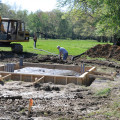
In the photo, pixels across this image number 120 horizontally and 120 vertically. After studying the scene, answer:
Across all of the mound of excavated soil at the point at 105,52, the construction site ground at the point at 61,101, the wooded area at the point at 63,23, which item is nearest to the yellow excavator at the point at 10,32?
the mound of excavated soil at the point at 105,52

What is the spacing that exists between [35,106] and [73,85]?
3.03m

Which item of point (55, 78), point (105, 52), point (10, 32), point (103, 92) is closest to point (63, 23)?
point (10, 32)

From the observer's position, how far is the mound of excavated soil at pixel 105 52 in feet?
61.2

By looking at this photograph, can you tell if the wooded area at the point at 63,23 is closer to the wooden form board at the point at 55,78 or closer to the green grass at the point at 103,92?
the wooden form board at the point at 55,78

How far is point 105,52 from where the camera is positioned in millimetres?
19156

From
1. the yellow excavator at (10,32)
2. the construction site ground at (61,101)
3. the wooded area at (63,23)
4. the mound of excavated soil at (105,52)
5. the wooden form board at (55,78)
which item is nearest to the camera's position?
the construction site ground at (61,101)

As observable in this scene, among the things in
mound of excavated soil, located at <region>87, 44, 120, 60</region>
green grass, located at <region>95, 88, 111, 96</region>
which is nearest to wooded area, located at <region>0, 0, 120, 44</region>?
mound of excavated soil, located at <region>87, 44, 120, 60</region>

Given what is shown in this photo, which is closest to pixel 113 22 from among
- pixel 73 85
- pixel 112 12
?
pixel 112 12

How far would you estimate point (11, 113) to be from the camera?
18.3ft

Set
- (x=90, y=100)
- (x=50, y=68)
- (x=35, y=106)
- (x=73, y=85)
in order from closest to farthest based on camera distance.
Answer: (x=35, y=106)
(x=90, y=100)
(x=73, y=85)
(x=50, y=68)

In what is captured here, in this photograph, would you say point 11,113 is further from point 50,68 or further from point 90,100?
point 50,68

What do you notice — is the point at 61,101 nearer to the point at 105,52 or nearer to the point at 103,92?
the point at 103,92

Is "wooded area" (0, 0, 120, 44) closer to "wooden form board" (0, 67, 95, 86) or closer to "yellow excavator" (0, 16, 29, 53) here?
"yellow excavator" (0, 16, 29, 53)

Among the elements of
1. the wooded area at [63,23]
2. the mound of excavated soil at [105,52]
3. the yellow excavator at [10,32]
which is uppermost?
the wooded area at [63,23]
